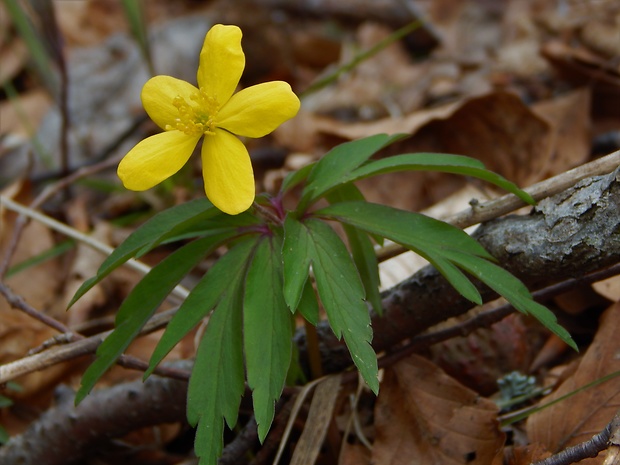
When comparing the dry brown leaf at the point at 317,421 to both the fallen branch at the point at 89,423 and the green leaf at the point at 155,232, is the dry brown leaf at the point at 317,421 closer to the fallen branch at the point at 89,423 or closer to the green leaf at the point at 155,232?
the fallen branch at the point at 89,423

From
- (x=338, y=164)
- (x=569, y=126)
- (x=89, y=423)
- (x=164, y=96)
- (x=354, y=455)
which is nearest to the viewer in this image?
A: (x=164, y=96)

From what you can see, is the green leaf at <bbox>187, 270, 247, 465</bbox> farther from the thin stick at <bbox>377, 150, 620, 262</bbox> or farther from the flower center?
the thin stick at <bbox>377, 150, 620, 262</bbox>

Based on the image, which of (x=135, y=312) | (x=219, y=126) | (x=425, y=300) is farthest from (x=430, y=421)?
(x=219, y=126)

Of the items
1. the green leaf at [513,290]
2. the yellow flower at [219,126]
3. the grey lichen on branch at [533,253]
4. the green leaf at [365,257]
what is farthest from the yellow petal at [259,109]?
the grey lichen on branch at [533,253]

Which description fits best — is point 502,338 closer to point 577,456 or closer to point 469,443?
point 469,443

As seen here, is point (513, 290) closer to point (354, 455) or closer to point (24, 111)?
point (354, 455)

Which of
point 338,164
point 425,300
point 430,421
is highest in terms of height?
point 338,164

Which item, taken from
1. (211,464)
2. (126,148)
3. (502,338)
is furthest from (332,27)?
A: (211,464)
